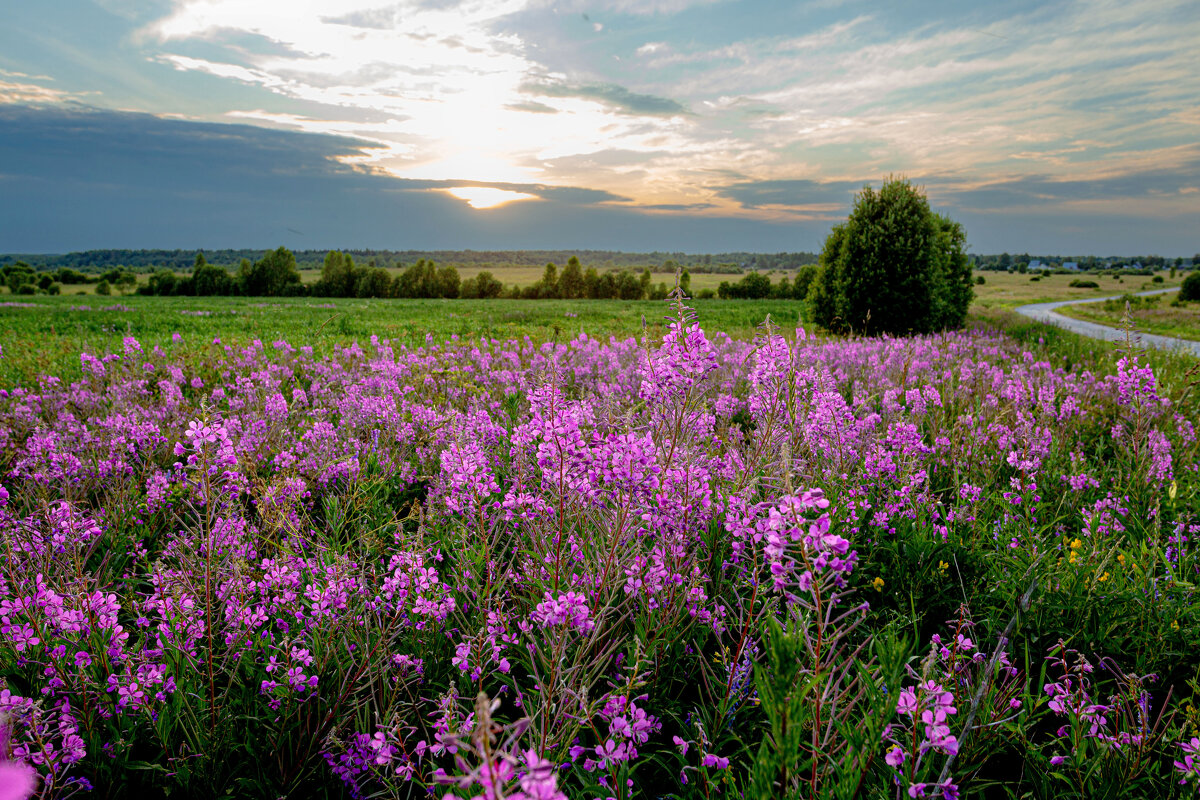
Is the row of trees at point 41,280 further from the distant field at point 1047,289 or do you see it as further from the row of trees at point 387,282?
the distant field at point 1047,289

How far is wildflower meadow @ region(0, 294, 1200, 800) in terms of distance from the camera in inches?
70.2

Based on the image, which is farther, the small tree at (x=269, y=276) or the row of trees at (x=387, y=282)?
the small tree at (x=269, y=276)

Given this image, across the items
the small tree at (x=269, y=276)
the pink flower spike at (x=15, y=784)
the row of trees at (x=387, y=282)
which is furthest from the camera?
the small tree at (x=269, y=276)

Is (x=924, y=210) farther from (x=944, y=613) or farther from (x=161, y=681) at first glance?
(x=161, y=681)

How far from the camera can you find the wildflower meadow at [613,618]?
1.78 meters

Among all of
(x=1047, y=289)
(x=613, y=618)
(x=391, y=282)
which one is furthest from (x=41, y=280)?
(x=1047, y=289)

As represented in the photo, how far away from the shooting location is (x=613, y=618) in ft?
8.70

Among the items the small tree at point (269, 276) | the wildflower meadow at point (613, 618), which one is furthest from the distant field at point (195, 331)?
the small tree at point (269, 276)

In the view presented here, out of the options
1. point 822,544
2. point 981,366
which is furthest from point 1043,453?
point 822,544

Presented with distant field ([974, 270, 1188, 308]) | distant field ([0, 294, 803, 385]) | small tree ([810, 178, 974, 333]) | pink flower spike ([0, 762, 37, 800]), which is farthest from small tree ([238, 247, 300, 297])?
pink flower spike ([0, 762, 37, 800])

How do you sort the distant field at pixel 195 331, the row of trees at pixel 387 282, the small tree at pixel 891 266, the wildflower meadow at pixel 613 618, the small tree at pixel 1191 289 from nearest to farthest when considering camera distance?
the wildflower meadow at pixel 613 618 < the distant field at pixel 195 331 < the small tree at pixel 891 266 < the small tree at pixel 1191 289 < the row of trees at pixel 387 282

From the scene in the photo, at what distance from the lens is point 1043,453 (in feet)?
15.9

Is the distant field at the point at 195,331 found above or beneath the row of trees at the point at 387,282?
beneath

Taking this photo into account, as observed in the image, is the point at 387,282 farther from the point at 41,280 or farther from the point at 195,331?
the point at 195,331
